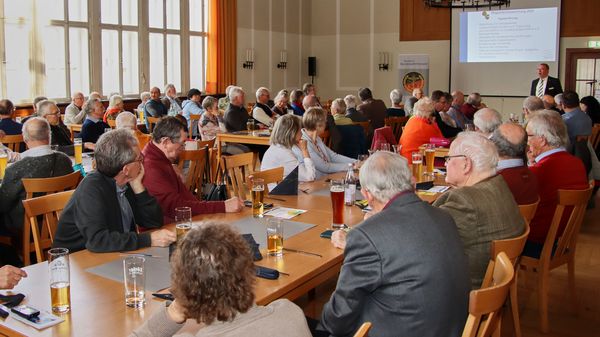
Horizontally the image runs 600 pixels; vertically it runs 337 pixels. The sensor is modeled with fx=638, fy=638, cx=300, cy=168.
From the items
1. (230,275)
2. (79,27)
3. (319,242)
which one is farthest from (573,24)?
(230,275)

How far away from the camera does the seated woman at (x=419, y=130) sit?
6461 millimetres

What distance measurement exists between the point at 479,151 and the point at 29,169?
2912 mm

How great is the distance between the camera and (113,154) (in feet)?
9.82

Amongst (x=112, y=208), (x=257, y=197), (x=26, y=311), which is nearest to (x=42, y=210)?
(x=112, y=208)

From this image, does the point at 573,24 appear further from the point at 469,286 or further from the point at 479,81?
the point at 469,286

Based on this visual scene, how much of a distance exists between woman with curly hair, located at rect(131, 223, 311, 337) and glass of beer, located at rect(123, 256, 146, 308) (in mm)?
486

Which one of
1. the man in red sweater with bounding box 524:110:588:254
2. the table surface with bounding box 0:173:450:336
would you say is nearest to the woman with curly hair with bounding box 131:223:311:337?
the table surface with bounding box 0:173:450:336

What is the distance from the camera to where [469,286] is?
226cm

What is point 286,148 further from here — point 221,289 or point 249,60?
point 249,60

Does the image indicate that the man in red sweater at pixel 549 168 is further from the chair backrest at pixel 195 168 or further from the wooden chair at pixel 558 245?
the chair backrest at pixel 195 168

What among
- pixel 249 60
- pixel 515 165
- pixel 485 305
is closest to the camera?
pixel 485 305

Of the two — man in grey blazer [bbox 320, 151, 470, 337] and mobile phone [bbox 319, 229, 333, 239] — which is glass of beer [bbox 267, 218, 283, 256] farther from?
man in grey blazer [bbox 320, 151, 470, 337]

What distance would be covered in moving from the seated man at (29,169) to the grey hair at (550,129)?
128 inches

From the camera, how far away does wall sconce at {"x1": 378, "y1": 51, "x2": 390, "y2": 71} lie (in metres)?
16.1
